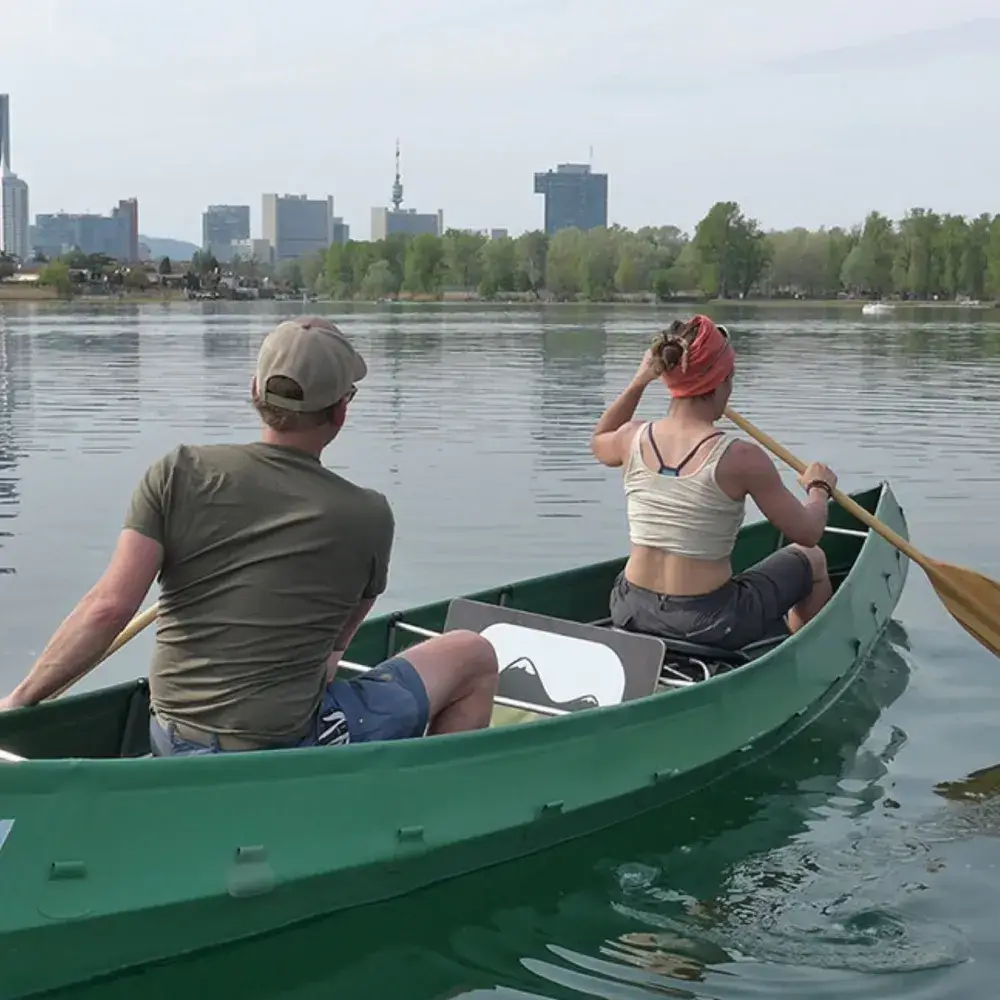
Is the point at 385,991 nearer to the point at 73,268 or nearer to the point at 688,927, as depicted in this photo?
A: the point at 688,927

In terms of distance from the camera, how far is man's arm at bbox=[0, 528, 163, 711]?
4406mm

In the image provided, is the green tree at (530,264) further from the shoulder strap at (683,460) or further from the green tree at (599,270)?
the shoulder strap at (683,460)

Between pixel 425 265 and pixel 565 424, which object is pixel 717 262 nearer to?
pixel 425 265

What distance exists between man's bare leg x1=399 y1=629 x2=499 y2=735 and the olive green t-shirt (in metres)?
0.56

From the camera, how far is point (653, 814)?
6734 mm

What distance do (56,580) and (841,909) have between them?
7.39 metres

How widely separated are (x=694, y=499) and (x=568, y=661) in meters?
0.95

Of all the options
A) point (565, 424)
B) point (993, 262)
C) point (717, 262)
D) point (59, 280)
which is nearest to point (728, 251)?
point (717, 262)

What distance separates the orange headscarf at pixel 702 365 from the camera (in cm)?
682

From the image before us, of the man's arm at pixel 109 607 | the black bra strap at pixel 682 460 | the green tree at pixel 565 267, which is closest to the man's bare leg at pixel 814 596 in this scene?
the black bra strap at pixel 682 460

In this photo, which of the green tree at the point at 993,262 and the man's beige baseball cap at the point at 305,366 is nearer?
the man's beige baseball cap at the point at 305,366

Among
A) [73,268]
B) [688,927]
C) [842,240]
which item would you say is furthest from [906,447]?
[73,268]

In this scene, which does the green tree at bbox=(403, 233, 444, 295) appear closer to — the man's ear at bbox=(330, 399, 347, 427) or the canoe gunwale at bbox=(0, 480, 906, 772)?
the canoe gunwale at bbox=(0, 480, 906, 772)

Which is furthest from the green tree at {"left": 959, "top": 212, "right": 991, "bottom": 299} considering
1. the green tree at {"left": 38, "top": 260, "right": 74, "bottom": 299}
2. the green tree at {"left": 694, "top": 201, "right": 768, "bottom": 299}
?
the green tree at {"left": 38, "top": 260, "right": 74, "bottom": 299}
